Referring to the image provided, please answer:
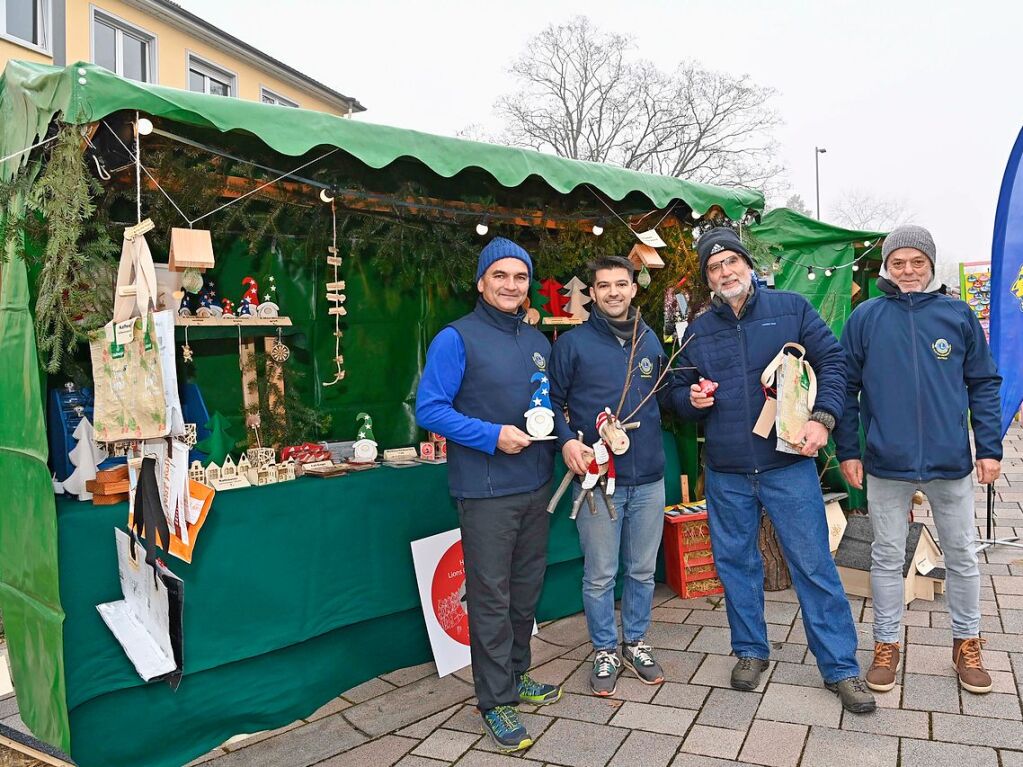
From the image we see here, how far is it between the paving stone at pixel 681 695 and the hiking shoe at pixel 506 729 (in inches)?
24.9

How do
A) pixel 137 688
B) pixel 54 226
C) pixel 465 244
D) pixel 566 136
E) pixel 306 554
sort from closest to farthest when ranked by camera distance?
pixel 54 226 → pixel 137 688 → pixel 306 554 → pixel 465 244 → pixel 566 136

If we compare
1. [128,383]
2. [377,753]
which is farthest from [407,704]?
[128,383]

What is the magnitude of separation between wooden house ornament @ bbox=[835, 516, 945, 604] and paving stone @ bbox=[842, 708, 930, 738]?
1.31 m

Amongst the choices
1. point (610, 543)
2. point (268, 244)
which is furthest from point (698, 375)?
point (268, 244)

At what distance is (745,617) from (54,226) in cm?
297

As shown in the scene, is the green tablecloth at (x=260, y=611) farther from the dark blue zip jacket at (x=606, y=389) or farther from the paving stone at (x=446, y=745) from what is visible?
the dark blue zip jacket at (x=606, y=389)

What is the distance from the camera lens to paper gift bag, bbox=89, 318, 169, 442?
7.95 feet

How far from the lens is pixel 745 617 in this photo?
3.22 meters

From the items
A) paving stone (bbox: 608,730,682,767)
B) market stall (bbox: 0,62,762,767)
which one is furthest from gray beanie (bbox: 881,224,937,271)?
Answer: paving stone (bbox: 608,730,682,767)

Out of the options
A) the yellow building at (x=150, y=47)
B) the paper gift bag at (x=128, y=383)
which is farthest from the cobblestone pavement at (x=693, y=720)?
the yellow building at (x=150, y=47)

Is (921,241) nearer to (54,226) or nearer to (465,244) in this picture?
(465,244)

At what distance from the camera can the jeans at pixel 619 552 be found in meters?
3.18

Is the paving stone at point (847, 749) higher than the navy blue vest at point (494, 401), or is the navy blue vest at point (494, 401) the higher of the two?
the navy blue vest at point (494, 401)

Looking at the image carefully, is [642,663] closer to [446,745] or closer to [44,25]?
[446,745]
